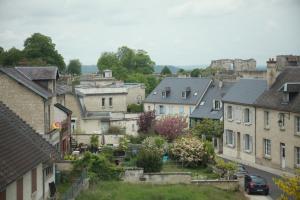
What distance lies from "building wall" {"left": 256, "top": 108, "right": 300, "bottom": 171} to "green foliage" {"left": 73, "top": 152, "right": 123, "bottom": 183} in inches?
519

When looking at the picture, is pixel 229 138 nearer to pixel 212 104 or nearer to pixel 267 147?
pixel 267 147

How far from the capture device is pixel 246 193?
1321 inches

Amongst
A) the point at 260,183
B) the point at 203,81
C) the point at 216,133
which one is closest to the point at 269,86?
the point at 216,133

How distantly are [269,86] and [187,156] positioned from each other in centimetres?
999

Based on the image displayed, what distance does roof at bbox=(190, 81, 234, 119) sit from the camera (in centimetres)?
6067

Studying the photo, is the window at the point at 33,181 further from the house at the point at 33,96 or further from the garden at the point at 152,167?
the house at the point at 33,96

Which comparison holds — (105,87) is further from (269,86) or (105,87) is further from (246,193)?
(246,193)

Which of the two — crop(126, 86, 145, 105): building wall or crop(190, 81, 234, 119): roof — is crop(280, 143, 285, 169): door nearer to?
crop(190, 81, 234, 119): roof

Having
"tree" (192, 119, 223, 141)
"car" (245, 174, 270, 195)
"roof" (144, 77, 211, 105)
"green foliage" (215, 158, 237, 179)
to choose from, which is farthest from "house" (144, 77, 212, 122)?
"car" (245, 174, 270, 195)

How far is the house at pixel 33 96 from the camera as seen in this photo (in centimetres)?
3256

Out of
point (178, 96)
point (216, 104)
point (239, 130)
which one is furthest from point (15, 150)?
point (178, 96)

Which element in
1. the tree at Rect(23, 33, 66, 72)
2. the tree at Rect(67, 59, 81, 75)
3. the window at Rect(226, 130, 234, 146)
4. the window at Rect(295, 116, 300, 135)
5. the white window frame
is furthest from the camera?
the tree at Rect(67, 59, 81, 75)

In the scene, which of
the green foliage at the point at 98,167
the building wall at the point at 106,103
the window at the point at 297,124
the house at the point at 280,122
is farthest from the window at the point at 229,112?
the green foliage at the point at 98,167

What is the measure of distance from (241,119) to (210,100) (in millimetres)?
16358
